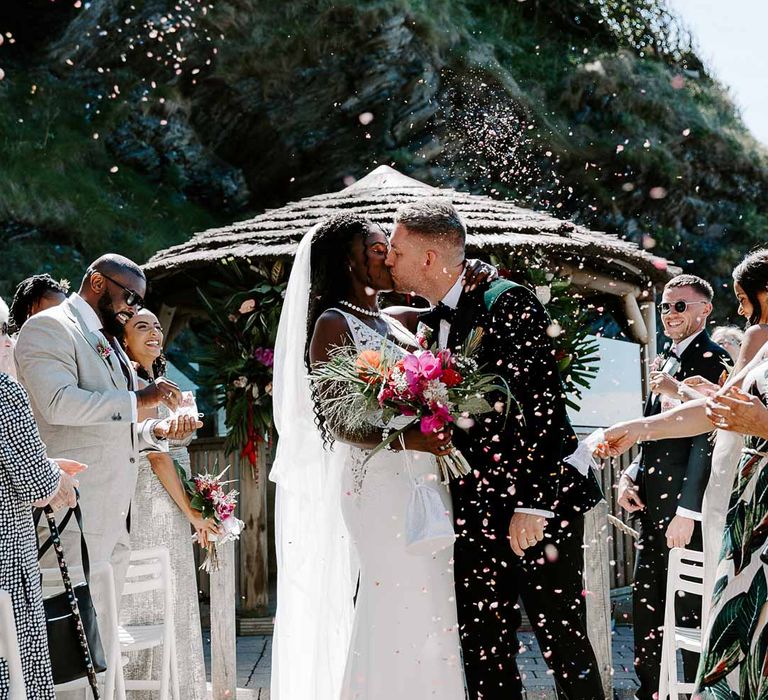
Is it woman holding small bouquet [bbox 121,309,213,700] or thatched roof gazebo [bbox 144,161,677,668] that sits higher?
thatched roof gazebo [bbox 144,161,677,668]

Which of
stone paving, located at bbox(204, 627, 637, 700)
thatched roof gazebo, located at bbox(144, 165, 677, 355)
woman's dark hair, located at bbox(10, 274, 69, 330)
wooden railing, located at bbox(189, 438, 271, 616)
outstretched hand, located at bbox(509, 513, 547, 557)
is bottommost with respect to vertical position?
stone paving, located at bbox(204, 627, 637, 700)

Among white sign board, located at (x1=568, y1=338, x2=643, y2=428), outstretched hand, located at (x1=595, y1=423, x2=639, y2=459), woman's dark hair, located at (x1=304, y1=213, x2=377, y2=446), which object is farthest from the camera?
white sign board, located at (x1=568, y1=338, x2=643, y2=428)

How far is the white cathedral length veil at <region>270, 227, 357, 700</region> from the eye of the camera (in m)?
4.79

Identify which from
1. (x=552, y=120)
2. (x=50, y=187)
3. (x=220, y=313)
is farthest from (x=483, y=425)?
(x=552, y=120)

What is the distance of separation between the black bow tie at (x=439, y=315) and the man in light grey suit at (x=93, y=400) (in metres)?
1.38

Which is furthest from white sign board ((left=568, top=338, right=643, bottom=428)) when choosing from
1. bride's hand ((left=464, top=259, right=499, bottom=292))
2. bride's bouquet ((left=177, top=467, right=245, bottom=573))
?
bride's hand ((left=464, top=259, right=499, bottom=292))

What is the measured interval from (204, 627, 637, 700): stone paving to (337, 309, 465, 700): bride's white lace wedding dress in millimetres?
2032

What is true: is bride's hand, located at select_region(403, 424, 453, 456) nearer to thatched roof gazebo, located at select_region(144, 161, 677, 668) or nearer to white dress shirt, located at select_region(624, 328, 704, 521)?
white dress shirt, located at select_region(624, 328, 704, 521)

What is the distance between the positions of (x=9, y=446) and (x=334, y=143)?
20.0 m

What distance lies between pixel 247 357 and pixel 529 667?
11.8 feet

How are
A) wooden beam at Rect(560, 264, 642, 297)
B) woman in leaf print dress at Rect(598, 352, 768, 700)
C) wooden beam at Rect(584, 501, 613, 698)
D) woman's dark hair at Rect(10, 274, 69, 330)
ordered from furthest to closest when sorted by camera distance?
wooden beam at Rect(560, 264, 642, 297), woman's dark hair at Rect(10, 274, 69, 330), wooden beam at Rect(584, 501, 613, 698), woman in leaf print dress at Rect(598, 352, 768, 700)

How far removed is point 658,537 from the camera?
18.6 feet

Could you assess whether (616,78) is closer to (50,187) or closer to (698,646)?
(50,187)

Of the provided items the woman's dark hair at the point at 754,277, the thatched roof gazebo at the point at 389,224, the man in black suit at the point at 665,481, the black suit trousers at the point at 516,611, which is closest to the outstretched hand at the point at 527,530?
the black suit trousers at the point at 516,611
